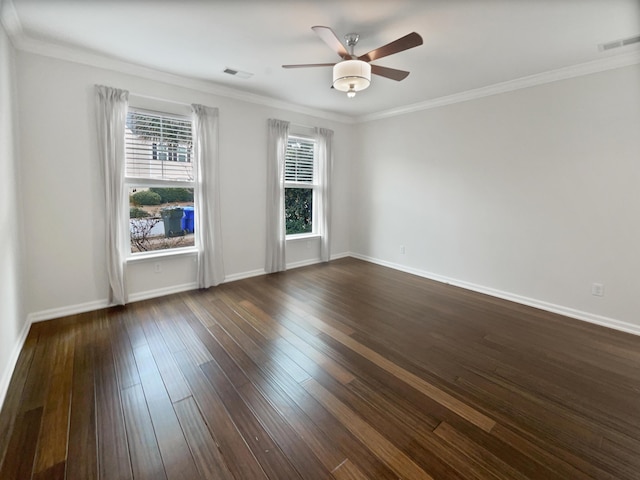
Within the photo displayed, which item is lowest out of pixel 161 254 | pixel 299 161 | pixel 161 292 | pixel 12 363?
pixel 12 363

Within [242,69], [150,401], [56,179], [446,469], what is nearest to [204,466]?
[150,401]

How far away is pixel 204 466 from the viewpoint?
143 cm

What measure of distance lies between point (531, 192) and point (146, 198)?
4.82 m

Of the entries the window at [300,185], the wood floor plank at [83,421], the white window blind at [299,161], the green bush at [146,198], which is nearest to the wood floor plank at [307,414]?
the wood floor plank at [83,421]

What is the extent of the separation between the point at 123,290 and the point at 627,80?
5.81m

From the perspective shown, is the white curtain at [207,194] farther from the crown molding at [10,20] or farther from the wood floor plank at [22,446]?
the wood floor plank at [22,446]

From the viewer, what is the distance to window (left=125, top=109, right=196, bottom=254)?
3.47m

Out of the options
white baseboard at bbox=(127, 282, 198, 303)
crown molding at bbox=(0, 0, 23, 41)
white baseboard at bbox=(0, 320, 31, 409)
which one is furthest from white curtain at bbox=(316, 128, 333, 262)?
white baseboard at bbox=(0, 320, 31, 409)

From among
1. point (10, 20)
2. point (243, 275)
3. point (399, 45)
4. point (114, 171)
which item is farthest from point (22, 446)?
point (399, 45)

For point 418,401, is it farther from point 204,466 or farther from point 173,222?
point 173,222

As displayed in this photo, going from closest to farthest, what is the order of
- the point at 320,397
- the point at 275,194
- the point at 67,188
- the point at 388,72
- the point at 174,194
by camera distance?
1. the point at 320,397
2. the point at 388,72
3. the point at 67,188
4. the point at 174,194
5. the point at 275,194

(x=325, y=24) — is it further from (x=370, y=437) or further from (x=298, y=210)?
(x=298, y=210)

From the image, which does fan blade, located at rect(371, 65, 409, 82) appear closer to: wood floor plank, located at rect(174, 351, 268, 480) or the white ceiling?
the white ceiling

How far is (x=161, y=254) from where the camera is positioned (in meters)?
3.73
